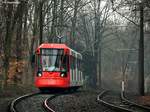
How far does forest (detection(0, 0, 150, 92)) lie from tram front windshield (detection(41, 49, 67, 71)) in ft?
7.08

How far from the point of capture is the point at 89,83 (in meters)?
62.5

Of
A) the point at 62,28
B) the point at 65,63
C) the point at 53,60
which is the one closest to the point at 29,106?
the point at 53,60

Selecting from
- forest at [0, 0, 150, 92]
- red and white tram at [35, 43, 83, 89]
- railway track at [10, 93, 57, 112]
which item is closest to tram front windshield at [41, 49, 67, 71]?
red and white tram at [35, 43, 83, 89]

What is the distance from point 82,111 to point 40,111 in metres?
1.54

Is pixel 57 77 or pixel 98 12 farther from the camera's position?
pixel 98 12

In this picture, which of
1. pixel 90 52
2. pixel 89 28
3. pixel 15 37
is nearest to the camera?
pixel 15 37

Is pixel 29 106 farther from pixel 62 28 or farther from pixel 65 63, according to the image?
pixel 62 28

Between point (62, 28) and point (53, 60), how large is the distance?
2175 centimetres

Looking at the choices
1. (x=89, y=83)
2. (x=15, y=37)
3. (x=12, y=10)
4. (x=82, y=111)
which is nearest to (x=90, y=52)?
(x=89, y=83)

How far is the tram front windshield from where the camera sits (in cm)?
3019

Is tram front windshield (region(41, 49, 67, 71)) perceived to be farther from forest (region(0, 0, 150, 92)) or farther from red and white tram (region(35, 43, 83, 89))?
forest (region(0, 0, 150, 92))

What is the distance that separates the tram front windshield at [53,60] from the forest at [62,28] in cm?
216

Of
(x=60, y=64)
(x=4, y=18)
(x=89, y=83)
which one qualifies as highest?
(x=4, y=18)

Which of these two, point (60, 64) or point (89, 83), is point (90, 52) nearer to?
point (89, 83)
